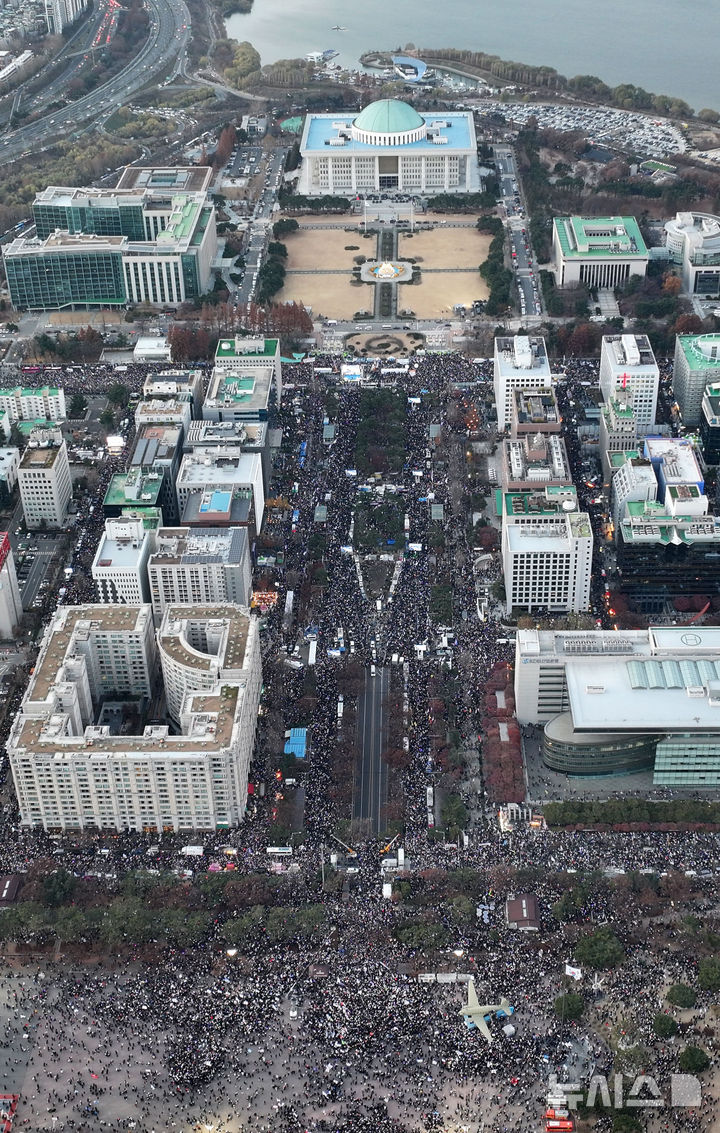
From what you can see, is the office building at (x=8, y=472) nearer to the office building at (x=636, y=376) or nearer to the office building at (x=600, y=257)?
the office building at (x=636, y=376)

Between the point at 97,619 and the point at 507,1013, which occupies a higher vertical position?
the point at 97,619

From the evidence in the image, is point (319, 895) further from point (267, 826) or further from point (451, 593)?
point (451, 593)

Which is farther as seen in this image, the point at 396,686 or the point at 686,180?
the point at 686,180

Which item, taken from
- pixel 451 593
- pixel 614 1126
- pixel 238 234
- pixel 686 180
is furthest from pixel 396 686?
pixel 686 180

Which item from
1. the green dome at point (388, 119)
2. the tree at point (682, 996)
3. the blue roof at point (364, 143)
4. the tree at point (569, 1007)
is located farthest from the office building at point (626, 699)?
the green dome at point (388, 119)

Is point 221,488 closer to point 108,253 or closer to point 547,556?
point 547,556

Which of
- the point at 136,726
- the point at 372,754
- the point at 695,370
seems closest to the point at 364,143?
the point at 695,370

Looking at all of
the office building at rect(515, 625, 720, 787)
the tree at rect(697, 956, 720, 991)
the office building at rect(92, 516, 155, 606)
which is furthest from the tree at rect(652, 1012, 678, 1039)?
the office building at rect(92, 516, 155, 606)
